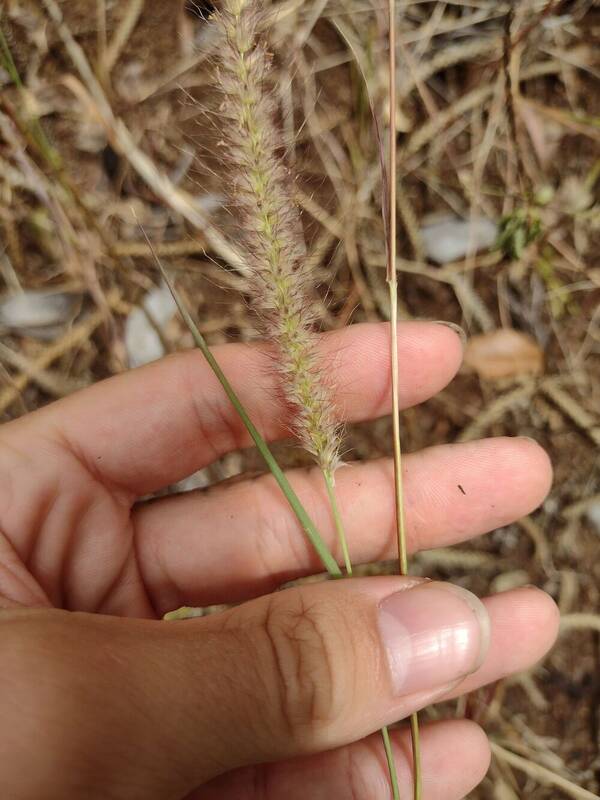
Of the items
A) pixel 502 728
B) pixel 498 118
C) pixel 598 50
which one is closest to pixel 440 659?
pixel 502 728

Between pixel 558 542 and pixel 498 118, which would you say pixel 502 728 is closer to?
pixel 558 542

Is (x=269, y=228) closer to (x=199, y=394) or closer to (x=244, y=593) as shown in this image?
(x=199, y=394)

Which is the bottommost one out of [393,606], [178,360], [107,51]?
[393,606]

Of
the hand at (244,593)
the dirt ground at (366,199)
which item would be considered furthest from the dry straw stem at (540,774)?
the dirt ground at (366,199)

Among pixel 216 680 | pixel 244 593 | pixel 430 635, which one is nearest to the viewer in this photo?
pixel 216 680

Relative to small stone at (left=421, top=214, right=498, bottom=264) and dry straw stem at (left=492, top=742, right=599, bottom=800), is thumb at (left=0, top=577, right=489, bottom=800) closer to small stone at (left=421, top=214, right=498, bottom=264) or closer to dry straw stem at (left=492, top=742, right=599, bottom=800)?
dry straw stem at (left=492, top=742, right=599, bottom=800)

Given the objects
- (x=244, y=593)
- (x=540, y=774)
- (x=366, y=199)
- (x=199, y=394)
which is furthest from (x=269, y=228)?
(x=540, y=774)

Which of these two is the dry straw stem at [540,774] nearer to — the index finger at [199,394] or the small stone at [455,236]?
the index finger at [199,394]
